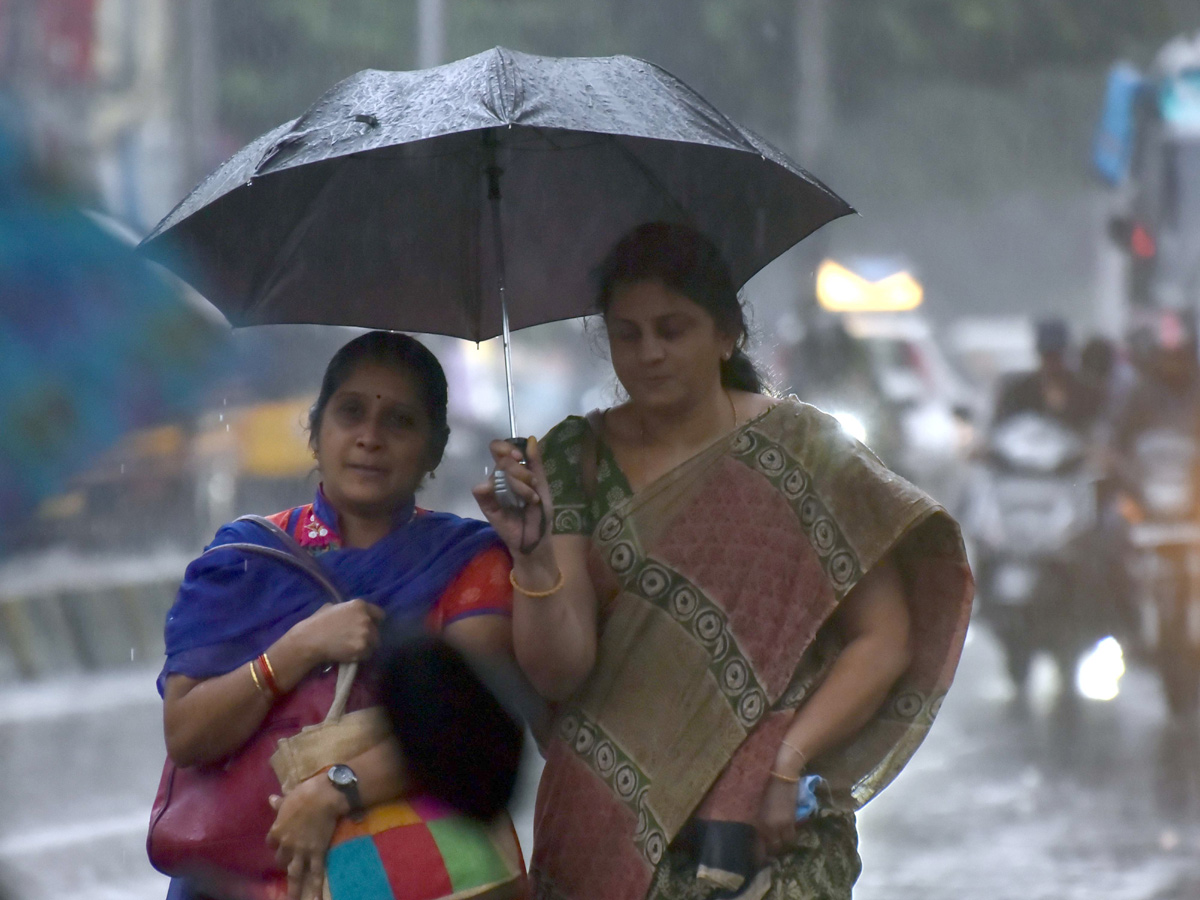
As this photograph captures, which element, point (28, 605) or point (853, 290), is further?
point (853, 290)

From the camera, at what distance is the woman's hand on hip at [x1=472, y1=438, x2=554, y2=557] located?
7.14ft

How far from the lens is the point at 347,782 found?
6.93ft

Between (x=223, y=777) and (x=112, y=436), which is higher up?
(x=112, y=436)

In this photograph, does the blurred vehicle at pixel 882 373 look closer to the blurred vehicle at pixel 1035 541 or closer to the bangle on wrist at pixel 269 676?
the blurred vehicle at pixel 1035 541

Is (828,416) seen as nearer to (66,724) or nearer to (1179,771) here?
(1179,771)

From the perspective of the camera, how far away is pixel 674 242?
2443 millimetres

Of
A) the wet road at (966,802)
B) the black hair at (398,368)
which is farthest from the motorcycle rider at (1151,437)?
the black hair at (398,368)

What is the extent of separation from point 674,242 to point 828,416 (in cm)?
33

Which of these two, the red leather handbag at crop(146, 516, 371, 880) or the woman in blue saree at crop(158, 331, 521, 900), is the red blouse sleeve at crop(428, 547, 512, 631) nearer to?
the woman in blue saree at crop(158, 331, 521, 900)

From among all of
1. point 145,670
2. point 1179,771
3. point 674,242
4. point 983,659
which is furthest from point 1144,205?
point 674,242

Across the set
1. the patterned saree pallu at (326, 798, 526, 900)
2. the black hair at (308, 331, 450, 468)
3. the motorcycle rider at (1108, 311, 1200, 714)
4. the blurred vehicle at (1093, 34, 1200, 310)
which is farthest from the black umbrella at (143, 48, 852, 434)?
the blurred vehicle at (1093, 34, 1200, 310)

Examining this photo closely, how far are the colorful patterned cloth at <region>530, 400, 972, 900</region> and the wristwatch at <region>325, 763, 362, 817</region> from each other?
1.31 feet

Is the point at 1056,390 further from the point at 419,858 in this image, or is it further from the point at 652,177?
the point at 419,858

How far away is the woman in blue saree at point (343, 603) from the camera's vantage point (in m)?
2.12
